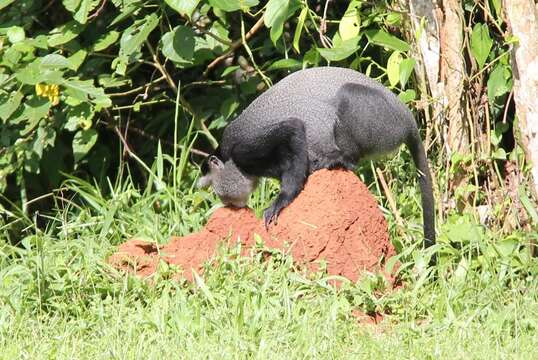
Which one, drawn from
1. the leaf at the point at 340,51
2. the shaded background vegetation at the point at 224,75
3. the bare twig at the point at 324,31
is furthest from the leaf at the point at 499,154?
the bare twig at the point at 324,31

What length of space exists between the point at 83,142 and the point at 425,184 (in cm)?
239

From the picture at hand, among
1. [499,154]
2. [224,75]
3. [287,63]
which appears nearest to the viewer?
[499,154]

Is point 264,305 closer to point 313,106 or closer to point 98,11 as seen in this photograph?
point 313,106

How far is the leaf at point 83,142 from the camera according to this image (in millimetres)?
7355

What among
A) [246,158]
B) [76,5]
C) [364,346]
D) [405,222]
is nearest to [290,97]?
[246,158]

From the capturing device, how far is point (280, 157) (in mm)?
6250

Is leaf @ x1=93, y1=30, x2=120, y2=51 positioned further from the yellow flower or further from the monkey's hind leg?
the monkey's hind leg

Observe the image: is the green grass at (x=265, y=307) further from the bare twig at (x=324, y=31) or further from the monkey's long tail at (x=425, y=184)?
the bare twig at (x=324, y=31)

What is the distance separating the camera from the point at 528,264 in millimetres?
5832

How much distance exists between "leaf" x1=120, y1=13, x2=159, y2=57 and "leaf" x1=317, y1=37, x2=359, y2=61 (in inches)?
40.7

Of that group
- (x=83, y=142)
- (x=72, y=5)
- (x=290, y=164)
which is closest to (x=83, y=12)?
(x=72, y=5)

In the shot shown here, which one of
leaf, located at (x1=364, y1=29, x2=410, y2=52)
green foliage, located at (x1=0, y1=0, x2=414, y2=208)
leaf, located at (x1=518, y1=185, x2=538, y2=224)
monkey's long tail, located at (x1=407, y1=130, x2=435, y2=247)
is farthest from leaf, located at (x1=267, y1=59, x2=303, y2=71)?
leaf, located at (x1=518, y1=185, x2=538, y2=224)

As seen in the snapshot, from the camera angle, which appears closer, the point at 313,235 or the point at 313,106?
the point at 313,235

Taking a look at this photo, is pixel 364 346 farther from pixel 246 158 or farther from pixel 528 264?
pixel 246 158
